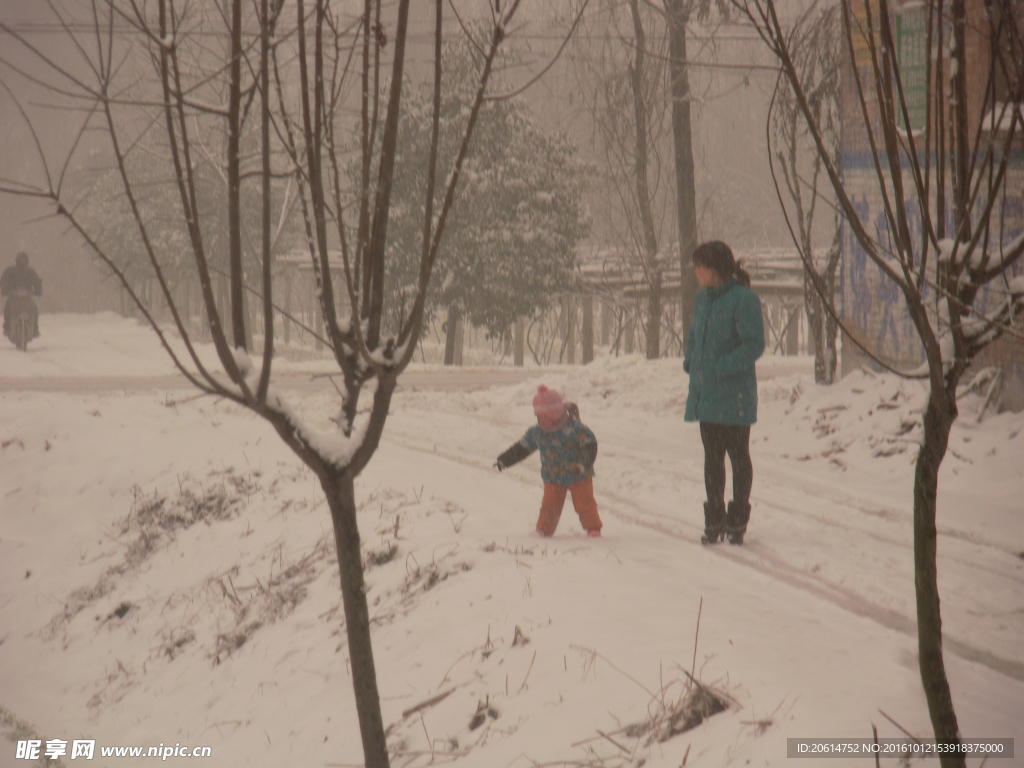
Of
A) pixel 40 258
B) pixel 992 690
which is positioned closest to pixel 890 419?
pixel 992 690

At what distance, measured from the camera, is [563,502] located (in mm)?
5250

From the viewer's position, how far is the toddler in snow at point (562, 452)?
5105 mm

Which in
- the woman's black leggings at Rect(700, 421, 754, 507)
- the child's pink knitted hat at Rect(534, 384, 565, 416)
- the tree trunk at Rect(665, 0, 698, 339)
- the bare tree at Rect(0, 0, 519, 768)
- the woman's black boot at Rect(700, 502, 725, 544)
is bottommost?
the woman's black boot at Rect(700, 502, 725, 544)

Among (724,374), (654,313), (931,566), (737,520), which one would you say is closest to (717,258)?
(724,374)

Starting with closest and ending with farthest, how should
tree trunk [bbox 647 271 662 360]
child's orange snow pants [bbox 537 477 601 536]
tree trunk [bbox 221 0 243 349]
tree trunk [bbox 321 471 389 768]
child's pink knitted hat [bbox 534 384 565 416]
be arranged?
tree trunk [bbox 221 0 243 349] → tree trunk [bbox 321 471 389 768] → child's pink knitted hat [bbox 534 384 565 416] → child's orange snow pants [bbox 537 477 601 536] → tree trunk [bbox 647 271 662 360]

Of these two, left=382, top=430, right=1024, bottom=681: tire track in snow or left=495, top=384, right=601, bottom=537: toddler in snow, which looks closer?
left=382, top=430, right=1024, bottom=681: tire track in snow

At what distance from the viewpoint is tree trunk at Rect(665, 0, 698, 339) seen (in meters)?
13.2

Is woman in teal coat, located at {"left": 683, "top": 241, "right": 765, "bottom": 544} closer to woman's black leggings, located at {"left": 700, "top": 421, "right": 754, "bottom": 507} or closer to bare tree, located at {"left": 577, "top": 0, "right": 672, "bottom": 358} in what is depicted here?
woman's black leggings, located at {"left": 700, "top": 421, "right": 754, "bottom": 507}

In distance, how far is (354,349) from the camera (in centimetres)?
250

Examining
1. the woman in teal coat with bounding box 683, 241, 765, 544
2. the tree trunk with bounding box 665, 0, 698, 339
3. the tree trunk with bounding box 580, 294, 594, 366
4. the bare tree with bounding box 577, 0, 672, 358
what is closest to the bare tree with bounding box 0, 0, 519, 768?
the woman in teal coat with bounding box 683, 241, 765, 544

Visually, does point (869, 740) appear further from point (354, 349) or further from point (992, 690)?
point (354, 349)

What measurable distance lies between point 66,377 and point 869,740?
14.9m

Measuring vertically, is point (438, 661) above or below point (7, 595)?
above

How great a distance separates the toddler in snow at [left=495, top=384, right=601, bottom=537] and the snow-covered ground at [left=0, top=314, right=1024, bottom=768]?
26 centimetres
